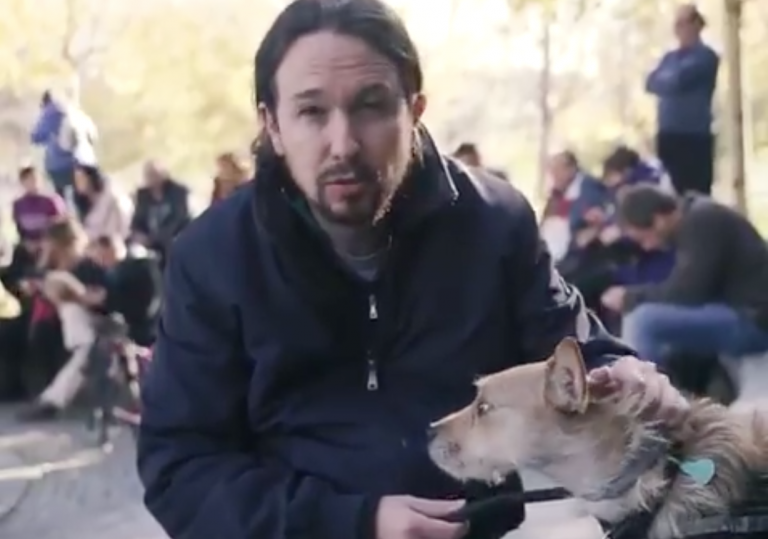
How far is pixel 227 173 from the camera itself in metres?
7.40

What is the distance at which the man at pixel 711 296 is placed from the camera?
5457 mm

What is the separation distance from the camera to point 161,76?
13555mm

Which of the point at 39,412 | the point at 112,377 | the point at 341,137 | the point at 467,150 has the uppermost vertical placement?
the point at 341,137

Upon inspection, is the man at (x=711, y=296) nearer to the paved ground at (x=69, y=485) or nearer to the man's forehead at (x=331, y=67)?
the paved ground at (x=69, y=485)

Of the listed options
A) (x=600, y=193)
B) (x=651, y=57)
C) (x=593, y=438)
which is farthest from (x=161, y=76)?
(x=593, y=438)

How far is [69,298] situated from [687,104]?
11.6 ft

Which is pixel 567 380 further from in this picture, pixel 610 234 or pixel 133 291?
pixel 133 291

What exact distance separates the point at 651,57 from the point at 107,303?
5446mm

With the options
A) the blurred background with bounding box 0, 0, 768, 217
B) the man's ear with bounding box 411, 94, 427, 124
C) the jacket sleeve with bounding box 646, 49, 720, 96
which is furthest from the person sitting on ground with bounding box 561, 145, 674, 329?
the man's ear with bounding box 411, 94, 427, 124

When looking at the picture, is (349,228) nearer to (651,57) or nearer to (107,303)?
(107,303)

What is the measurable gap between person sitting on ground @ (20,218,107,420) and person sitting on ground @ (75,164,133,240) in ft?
1.74

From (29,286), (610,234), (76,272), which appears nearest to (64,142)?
(29,286)

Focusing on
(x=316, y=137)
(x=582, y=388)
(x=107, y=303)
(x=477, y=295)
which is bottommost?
(x=107, y=303)

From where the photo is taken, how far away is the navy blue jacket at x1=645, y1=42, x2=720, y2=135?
7.79 metres
